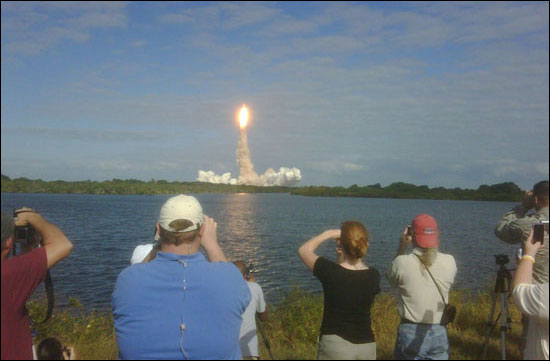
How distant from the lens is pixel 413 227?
4531 mm

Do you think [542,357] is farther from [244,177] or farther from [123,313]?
[244,177]

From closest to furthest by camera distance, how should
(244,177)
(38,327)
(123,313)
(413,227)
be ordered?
(123,313) → (413,227) → (38,327) → (244,177)

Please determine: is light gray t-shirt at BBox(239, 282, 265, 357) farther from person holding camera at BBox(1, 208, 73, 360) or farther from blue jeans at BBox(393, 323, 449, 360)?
person holding camera at BBox(1, 208, 73, 360)

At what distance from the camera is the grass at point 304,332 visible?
6.17 meters

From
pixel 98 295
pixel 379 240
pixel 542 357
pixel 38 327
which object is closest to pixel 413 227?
pixel 542 357

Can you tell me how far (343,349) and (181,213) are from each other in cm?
190

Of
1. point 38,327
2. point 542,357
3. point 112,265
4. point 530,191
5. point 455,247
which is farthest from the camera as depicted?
point 455,247

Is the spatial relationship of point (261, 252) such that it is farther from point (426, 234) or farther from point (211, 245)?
point (211, 245)

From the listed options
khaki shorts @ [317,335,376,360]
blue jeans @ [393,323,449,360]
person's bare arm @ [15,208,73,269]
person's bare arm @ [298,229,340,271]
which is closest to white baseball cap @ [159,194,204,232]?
person's bare arm @ [15,208,73,269]

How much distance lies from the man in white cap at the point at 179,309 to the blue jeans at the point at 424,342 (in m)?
1.92

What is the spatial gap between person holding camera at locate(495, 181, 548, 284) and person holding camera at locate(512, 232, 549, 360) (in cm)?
116

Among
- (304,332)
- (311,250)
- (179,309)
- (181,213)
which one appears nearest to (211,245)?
(181,213)

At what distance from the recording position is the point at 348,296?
397cm

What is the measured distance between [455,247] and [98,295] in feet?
72.7
